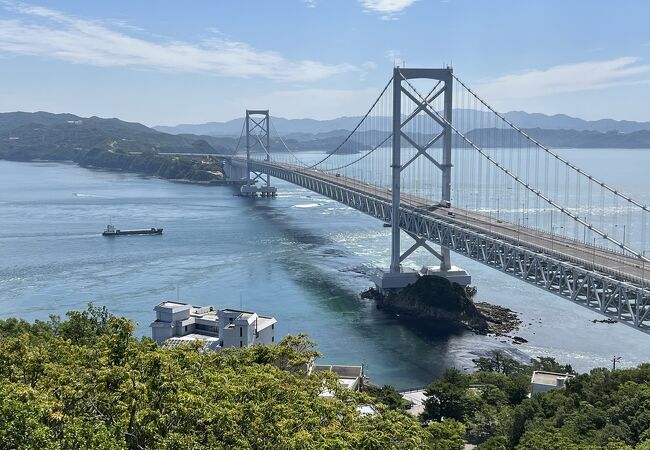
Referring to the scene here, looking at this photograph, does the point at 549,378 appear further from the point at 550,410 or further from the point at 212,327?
the point at 212,327

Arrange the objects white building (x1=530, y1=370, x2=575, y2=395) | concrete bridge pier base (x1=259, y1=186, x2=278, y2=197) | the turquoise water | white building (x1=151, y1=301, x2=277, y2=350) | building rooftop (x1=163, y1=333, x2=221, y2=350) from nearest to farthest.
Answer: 1. white building (x1=530, y1=370, x2=575, y2=395)
2. white building (x1=151, y1=301, x2=277, y2=350)
3. building rooftop (x1=163, y1=333, x2=221, y2=350)
4. the turquoise water
5. concrete bridge pier base (x1=259, y1=186, x2=278, y2=197)

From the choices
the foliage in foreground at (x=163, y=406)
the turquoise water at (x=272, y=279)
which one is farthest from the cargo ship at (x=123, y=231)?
the foliage in foreground at (x=163, y=406)

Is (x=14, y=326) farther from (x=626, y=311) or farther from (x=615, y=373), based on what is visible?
(x=626, y=311)

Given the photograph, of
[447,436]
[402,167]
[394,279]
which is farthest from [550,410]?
[402,167]

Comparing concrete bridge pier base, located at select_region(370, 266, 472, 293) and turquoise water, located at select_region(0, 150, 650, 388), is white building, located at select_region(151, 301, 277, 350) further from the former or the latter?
concrete bridge pier base, located at select_region(370, 266, 472, 293)

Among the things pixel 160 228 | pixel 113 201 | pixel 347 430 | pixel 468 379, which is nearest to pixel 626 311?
pixel 468 379

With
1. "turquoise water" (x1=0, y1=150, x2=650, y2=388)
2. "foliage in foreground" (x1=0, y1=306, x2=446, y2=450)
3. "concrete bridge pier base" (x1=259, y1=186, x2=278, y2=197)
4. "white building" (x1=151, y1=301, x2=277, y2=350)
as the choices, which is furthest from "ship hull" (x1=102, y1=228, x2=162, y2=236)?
"foliage in foreground" (x1=0, y1=306, x2=446, y2=450)
